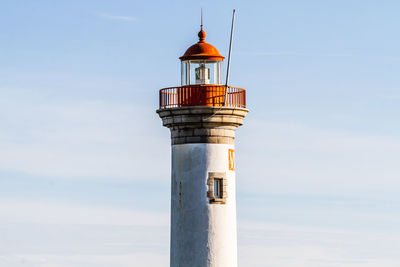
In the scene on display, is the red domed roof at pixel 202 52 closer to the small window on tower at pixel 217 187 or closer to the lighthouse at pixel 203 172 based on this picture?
the lighthouse at pixel 203 172

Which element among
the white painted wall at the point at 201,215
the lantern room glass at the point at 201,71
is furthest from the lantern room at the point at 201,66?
the white painted wall at the point at 201,215

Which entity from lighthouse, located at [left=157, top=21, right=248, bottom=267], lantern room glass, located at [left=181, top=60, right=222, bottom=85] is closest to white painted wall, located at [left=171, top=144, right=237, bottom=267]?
lighthouse, located at [left=157, top=21, right=248, bottom=267]

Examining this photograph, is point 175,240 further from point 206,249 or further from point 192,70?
point 192,70

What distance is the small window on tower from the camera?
3541 cm

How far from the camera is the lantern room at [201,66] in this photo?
36.8m

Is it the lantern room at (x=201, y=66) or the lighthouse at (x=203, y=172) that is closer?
the lighthouse at (x=203, y=172)

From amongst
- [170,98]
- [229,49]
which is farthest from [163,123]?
[229,49]

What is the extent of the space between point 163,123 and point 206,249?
15.3 ft

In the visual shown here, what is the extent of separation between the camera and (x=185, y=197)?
35562mm

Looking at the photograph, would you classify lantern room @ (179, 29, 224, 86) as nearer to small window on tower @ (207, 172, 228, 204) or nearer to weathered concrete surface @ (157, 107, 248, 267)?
weathered concrete surface @ (157, 107, 248, 267)

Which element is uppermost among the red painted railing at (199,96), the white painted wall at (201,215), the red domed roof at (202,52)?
the red domed roof at (202,52)

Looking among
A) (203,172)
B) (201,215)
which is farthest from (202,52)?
(201,215)

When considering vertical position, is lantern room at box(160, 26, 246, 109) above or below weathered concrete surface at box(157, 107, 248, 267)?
above

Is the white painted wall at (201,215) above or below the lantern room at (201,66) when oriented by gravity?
below
